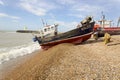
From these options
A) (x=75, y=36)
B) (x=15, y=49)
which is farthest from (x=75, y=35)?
(x=15, y=49)

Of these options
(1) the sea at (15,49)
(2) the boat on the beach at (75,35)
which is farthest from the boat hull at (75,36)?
(1) the sea at (15,49)

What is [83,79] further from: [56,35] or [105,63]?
[56,35]

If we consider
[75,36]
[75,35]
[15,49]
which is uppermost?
[75,35]

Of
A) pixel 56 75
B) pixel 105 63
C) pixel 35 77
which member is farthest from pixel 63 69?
pixel 105 63

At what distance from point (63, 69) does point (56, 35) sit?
46.8 feet

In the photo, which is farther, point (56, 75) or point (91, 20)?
point (91, 20)

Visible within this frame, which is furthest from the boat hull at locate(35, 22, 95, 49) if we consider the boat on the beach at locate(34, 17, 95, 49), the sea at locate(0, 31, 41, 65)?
the sea at locate(0, 31, 41, 65)

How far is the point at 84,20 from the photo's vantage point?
2408 cm

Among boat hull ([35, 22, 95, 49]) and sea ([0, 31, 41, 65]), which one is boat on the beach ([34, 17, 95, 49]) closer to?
boat hull ([35, 22, 95, 49])

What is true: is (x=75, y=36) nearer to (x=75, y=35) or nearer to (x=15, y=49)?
(x=75, y=35)

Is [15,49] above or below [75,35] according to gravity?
below

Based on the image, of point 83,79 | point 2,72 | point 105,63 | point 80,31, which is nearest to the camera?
point 83,79

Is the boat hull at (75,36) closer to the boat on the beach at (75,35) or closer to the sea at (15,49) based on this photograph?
the boat on the beach at (75,35)

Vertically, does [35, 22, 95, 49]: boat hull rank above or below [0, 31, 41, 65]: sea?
above
